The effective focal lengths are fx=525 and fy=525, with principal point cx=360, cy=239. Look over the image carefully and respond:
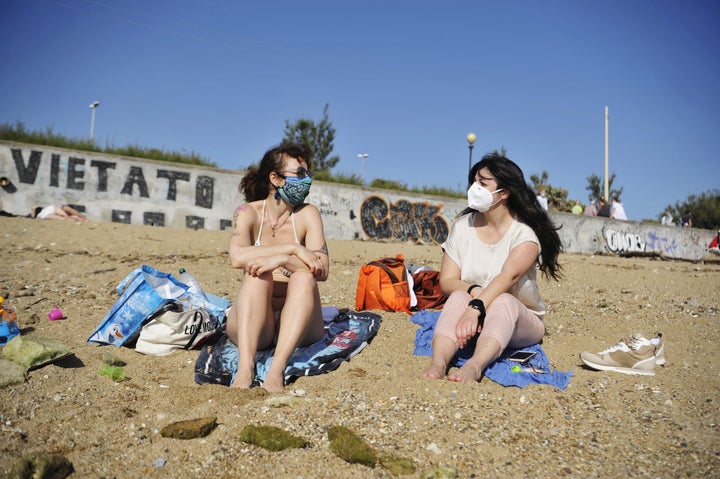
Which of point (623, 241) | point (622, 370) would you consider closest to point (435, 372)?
point (622, 370)

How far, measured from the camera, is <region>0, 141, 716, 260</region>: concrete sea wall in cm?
1258

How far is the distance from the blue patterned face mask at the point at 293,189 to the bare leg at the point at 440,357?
1312 millimetres

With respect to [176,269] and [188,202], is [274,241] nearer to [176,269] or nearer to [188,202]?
[176,269]

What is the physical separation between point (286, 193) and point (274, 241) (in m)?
0.34

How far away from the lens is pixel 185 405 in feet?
8.51

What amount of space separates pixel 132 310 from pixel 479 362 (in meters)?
2.34

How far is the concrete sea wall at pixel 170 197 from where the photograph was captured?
41.3 feet

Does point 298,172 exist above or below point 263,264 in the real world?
above

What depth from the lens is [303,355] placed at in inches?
134

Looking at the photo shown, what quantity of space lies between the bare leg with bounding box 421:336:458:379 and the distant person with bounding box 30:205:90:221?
35.5 ft

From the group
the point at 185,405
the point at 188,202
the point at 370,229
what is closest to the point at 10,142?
the point at 188,202

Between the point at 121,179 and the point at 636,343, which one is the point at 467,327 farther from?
the point at 121,179

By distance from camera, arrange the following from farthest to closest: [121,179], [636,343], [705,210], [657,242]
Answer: [705,210] < [657,242] < [121,179] < [636,343]

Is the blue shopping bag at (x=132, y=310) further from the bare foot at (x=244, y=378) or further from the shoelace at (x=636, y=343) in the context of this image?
the shoelace at (x=636, y=343)
